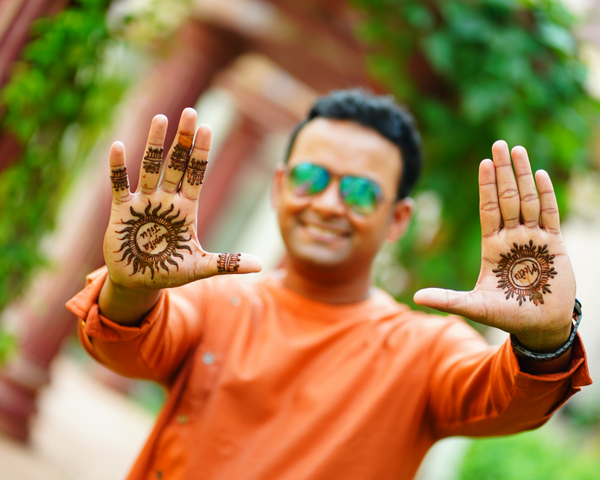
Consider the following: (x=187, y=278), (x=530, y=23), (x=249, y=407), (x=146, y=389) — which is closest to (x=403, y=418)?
(x=249, y=407)

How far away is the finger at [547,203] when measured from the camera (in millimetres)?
1423

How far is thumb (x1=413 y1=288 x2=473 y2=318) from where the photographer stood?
1.38 m

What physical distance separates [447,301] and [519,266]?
21cm

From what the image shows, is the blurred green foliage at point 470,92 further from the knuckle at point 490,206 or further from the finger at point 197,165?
the finger at point 197,165

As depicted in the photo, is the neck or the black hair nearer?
the neck

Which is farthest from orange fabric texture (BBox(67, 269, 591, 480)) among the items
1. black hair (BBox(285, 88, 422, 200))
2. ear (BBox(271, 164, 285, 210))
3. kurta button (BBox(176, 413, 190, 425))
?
black hair (BBox(285, 88, 422, 200))

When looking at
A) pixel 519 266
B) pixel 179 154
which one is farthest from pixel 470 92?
pixel 179 154

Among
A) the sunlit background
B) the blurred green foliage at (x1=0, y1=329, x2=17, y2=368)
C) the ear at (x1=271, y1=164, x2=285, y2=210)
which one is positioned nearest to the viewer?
the ear at (x1=271, y1=164, x2=285, y2=210)

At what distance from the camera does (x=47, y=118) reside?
293 centimetres

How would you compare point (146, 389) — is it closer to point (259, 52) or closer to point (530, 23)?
point (259, 52)

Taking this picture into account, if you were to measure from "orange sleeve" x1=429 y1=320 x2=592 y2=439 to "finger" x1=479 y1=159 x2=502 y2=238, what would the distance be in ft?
1.00

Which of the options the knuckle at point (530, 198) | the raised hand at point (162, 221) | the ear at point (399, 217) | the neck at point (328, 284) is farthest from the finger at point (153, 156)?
the ear at point (399, 217)

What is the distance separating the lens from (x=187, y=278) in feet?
4.75

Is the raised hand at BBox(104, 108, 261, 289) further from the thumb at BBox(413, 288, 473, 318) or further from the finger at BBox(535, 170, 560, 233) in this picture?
the finger at BBox(535, 170, 560, 233)
